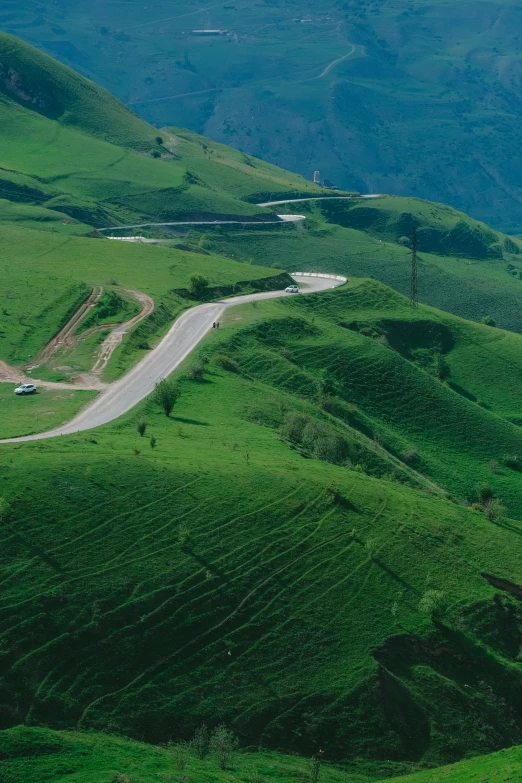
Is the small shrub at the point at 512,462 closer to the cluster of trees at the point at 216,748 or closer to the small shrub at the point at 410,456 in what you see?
the small shrub at the point at 410,456

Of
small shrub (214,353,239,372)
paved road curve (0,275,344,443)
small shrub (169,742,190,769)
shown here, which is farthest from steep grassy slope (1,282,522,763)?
small shrub (214,353,239,372)

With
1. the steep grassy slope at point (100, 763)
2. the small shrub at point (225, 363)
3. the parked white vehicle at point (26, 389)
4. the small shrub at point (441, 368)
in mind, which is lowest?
the small shrub at point (441, 368)

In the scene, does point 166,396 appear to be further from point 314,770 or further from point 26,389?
point 314,770

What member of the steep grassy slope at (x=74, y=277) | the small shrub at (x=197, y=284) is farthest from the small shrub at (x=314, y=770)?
the small shrub at (x=197, y=284)

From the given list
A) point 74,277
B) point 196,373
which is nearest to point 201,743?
point 196,373

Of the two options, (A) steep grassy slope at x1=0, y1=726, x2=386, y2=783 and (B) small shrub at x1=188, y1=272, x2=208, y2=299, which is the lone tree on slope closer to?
(A) steep grassy slope at x1=0, y1=726, x2=386, y2=783

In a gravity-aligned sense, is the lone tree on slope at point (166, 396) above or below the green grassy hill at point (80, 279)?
above

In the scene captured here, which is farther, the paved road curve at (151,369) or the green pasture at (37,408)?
the paved road curve at (151,369)
